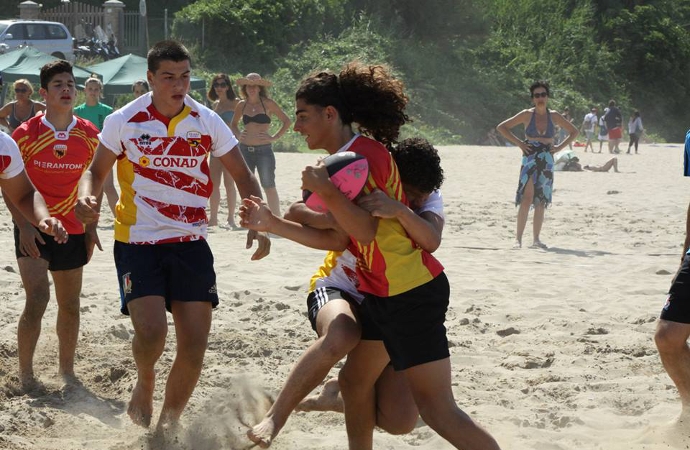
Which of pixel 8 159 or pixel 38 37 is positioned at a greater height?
pixel 38 37

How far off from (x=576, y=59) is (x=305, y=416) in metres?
44.8

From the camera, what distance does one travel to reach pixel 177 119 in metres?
4.62

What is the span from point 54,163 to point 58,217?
0.33 m

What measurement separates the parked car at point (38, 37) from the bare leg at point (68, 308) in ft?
92.1

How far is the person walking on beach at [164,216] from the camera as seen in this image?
4527 mm

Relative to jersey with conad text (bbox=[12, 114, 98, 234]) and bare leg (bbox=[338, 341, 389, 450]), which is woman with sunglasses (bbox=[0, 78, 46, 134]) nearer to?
jersey with conad text (bbox=[12, 114, 98, 234])

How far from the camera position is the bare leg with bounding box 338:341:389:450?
4.04 m

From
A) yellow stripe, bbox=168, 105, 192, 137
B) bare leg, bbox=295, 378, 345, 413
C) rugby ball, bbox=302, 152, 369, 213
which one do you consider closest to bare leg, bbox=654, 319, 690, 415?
bare leg, bbox=295, 378, 345, 413

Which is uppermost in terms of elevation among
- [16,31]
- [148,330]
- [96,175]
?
[16,31]

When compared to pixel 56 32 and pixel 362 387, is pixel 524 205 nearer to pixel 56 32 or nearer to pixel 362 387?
pixel 362 387

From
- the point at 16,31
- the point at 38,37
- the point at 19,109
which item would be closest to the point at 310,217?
the point at 19,109

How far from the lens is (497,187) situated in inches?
706

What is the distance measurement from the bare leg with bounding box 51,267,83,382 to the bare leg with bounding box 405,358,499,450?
8.71 feet

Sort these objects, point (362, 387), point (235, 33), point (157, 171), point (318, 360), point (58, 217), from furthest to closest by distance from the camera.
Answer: point (235, 33) → point (58, 217) → point (157, 171) → point (362, 387) → point (318, 360)
